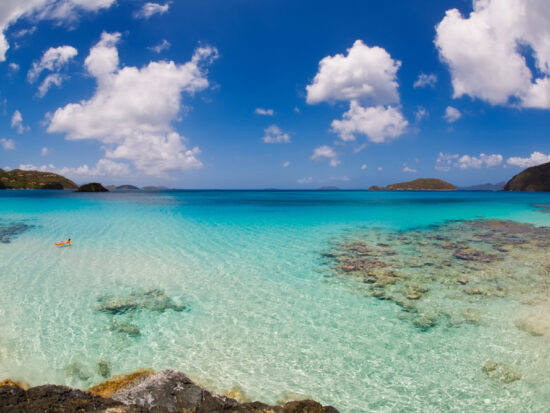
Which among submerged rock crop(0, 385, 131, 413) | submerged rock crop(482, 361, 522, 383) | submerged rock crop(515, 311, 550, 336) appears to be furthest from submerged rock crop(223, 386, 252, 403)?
submerged rock crop(515, 311, 550, 336)

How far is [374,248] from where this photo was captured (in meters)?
17.5

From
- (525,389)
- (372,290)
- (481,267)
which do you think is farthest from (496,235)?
(525,389)

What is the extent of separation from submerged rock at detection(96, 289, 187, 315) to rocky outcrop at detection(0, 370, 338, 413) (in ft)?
13.1

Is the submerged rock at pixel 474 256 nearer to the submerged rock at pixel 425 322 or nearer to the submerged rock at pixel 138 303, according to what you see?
the submerged rock at pixel 425 322

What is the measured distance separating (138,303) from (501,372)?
9.53 metres

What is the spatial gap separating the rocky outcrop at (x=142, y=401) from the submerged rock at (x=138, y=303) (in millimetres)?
3983

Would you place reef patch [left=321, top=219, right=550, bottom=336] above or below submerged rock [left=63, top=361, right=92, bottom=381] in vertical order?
above

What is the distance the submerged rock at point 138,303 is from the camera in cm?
891

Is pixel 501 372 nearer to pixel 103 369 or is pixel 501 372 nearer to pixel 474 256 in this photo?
pixel 103 369

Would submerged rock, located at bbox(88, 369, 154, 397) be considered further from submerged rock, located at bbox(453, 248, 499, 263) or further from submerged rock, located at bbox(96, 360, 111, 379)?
submerged rock, located at bbox(453, 248, 499, 263)

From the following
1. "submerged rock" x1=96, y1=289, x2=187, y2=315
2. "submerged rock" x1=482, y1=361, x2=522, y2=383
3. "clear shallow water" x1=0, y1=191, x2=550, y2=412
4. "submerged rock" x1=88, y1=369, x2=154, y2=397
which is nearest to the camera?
"submerged rock" x1=88, y1=369, x2=154, y2=397

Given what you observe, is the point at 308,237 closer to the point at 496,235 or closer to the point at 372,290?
the point at 372,290

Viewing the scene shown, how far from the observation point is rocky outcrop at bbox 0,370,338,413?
3898mm

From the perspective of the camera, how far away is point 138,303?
932 cm
